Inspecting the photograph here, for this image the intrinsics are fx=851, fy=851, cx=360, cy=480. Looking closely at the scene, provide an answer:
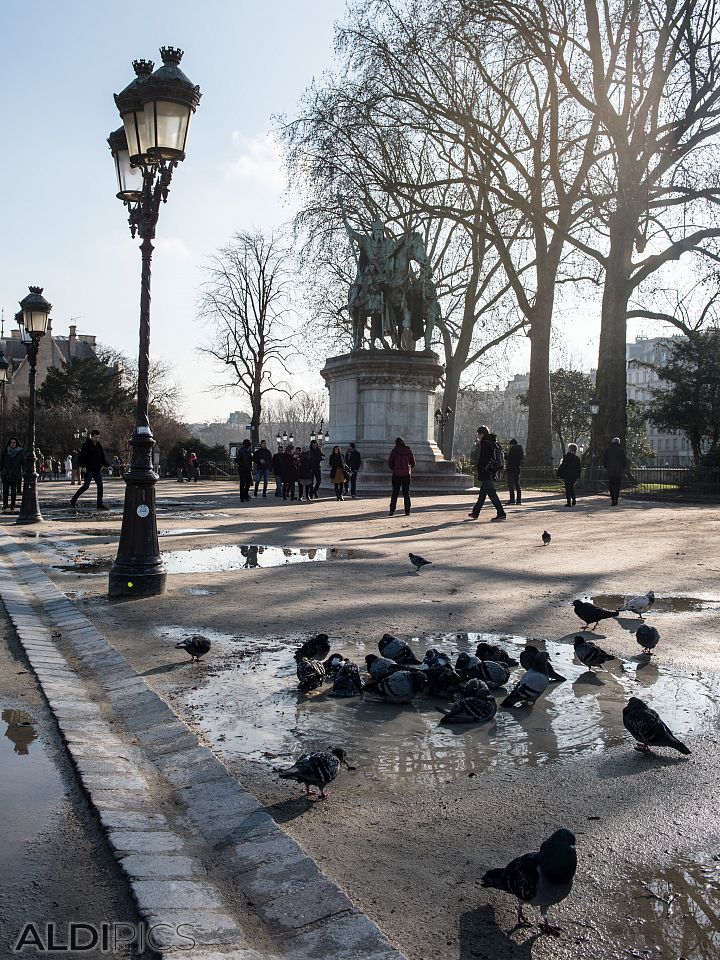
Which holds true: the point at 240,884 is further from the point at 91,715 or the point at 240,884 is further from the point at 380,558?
the point at 380,558

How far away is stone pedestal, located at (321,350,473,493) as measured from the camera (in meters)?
30.8

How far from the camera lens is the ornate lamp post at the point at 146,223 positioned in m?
8.95

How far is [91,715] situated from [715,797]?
336 centimetres

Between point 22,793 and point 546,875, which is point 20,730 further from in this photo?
point 546,875

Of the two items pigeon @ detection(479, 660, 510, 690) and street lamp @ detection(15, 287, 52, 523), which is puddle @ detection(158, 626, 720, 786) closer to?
pigeon @ detection(479, 660, 510, 690)

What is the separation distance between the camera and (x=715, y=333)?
147 ft

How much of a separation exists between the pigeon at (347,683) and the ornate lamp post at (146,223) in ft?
13.3

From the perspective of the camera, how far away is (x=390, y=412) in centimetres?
3133

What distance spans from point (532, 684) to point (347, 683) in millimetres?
1150

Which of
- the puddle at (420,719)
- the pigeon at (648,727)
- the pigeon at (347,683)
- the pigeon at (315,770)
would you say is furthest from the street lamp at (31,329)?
the pigeon at (648,727)

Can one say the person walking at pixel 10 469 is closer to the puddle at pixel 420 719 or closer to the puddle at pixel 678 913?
the puddle at pixel 420 719

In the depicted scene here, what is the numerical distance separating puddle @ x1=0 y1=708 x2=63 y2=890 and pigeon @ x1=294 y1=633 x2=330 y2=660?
5.80 ft

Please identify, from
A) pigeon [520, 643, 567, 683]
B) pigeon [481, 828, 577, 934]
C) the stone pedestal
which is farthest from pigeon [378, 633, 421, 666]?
the stone pedestal

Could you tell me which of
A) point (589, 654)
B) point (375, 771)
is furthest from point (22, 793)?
point (589, 654)
